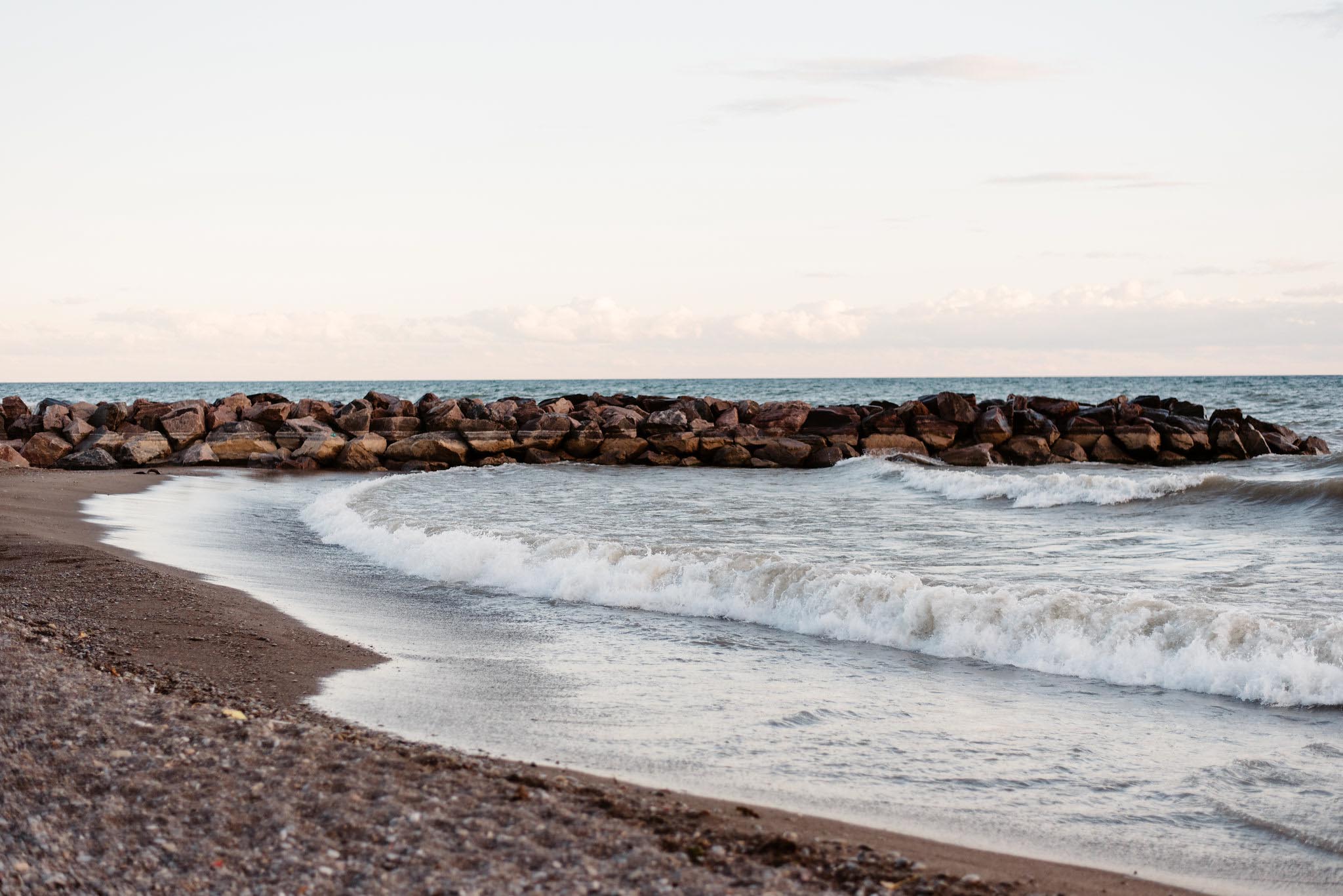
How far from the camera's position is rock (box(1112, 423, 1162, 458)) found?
2270 cm

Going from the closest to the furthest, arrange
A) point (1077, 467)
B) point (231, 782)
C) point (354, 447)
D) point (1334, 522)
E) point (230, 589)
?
1. point (231, 782)
2. point (230, 589)
3. point (1334, 522)
4. point (1077, 467)
5. point (354, 447)

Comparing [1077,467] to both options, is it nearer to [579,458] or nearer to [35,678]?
[579,458]

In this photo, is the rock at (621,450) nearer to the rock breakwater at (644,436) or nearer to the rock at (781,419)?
the rock breakwater at (644,436)

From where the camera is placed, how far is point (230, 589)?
8688 mm

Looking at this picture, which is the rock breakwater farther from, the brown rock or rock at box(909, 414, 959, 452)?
the brown rock

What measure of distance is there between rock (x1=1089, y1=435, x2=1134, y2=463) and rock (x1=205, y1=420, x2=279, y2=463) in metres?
17.8

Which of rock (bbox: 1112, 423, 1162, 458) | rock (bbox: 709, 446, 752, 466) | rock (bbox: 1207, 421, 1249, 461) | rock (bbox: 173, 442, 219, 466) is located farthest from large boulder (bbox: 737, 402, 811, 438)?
rock (bbox: 173, 442, 219, 466)

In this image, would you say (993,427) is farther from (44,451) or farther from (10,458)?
(44,451)

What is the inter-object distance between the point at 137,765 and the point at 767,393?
72777 millimetres

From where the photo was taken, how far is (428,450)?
2345cm

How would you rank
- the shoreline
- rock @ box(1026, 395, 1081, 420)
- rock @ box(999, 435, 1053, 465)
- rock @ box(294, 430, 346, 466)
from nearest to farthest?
the shoreline → rock @ box(999, 435, 1053, 465) → rock @ box(294, 430, 346, 466) → rock @ box(1026, 395, 1081, 420)

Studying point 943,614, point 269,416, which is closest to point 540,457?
point 269,416

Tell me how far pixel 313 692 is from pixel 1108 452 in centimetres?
2048

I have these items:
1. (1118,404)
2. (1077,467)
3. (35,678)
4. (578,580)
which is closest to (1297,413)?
(1118,404)
